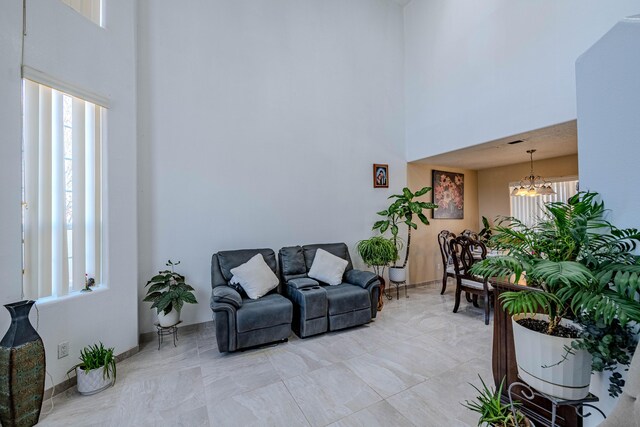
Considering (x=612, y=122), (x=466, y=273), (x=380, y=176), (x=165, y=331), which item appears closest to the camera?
(x=612, y=122)

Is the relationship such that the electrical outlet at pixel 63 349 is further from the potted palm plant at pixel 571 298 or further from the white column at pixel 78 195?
the potted palm plant at pixel 571 298

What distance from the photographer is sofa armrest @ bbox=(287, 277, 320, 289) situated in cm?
332

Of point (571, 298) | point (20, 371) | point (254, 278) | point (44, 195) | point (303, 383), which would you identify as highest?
point (44, 195)

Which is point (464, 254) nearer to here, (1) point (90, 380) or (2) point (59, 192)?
(1) point (90, 380)

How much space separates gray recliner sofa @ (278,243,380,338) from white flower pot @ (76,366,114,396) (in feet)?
6.10

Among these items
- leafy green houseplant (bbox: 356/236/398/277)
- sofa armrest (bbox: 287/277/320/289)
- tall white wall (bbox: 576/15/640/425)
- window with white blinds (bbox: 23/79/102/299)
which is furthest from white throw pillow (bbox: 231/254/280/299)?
tall white wall (bbox: 576/15/640/425)

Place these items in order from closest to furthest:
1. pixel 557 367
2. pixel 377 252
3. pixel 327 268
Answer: pixel 557 367 → pixel 327 268 → pixel 377 252

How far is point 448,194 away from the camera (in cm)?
584

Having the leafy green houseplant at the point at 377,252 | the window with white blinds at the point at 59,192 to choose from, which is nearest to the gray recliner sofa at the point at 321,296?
the leafy green houseplant at the point at 377,252

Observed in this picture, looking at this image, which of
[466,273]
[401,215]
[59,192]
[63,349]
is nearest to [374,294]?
[466,273]

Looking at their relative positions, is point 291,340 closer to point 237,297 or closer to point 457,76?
point 237,297

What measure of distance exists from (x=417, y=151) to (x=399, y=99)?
113 centimetres

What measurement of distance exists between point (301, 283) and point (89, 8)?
11.8 ft

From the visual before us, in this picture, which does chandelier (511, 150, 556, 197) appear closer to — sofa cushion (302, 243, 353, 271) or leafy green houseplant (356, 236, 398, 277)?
leafy green houseplant (356, 236, 398, 277)
